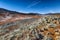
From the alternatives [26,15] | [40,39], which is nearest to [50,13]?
[26,15]

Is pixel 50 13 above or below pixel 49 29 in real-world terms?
above

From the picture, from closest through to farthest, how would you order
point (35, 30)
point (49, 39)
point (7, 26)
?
point (49, 39) → point (35, 30) → point (7, 26)

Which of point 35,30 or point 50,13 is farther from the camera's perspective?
point 50,13

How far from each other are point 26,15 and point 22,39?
499 cm

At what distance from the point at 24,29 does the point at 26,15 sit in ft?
13.5

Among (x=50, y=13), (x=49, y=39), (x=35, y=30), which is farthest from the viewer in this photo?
(x=50, y=13)

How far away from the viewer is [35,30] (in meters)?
8.11

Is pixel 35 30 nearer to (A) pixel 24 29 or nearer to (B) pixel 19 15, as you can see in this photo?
(A) pixel 24 29

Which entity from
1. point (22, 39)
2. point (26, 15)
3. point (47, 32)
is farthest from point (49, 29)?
point (26, 15)

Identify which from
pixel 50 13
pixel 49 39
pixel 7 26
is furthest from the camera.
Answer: pixel 50 13

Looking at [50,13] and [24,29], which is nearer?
[24,29]

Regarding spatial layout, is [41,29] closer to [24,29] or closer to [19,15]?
[24,29]

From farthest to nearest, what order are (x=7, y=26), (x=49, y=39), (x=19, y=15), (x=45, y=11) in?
(x=19, y=15) → (x=45, y=11) → (x=7, y=26) → (x=49, y=39)

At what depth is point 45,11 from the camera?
33.8 ft
